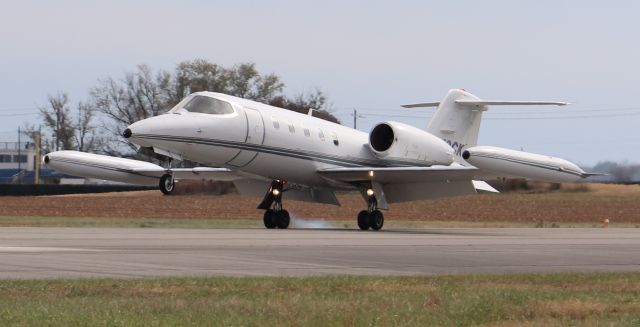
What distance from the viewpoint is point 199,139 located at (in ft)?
107

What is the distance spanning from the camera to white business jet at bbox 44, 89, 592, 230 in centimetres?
3312

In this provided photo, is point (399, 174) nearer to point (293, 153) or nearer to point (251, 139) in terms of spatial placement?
point (293, 153)

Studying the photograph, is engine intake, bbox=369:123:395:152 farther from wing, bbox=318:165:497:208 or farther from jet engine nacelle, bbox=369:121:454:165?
wing, bbox=318:165:497:208

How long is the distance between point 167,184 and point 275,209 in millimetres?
5986

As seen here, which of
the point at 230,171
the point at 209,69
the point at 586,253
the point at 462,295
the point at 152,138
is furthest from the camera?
the point at 209,69

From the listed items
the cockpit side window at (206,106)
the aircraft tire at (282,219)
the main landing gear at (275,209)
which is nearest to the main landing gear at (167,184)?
the cockpit side window at (206,106)

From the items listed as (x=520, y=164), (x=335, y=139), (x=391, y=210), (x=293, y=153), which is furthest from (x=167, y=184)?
(x=391, y=210)

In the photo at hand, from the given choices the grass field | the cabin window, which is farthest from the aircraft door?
the grass field

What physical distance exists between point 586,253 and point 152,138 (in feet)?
42.1

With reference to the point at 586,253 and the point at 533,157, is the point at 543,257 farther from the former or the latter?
the point at 533,157

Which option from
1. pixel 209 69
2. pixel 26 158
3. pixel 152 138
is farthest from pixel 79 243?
pixel 26 158

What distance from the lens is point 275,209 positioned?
36906 millimetres

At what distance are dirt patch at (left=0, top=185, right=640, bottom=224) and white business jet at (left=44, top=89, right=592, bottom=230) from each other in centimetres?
800

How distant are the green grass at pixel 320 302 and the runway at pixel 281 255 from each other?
175cm
